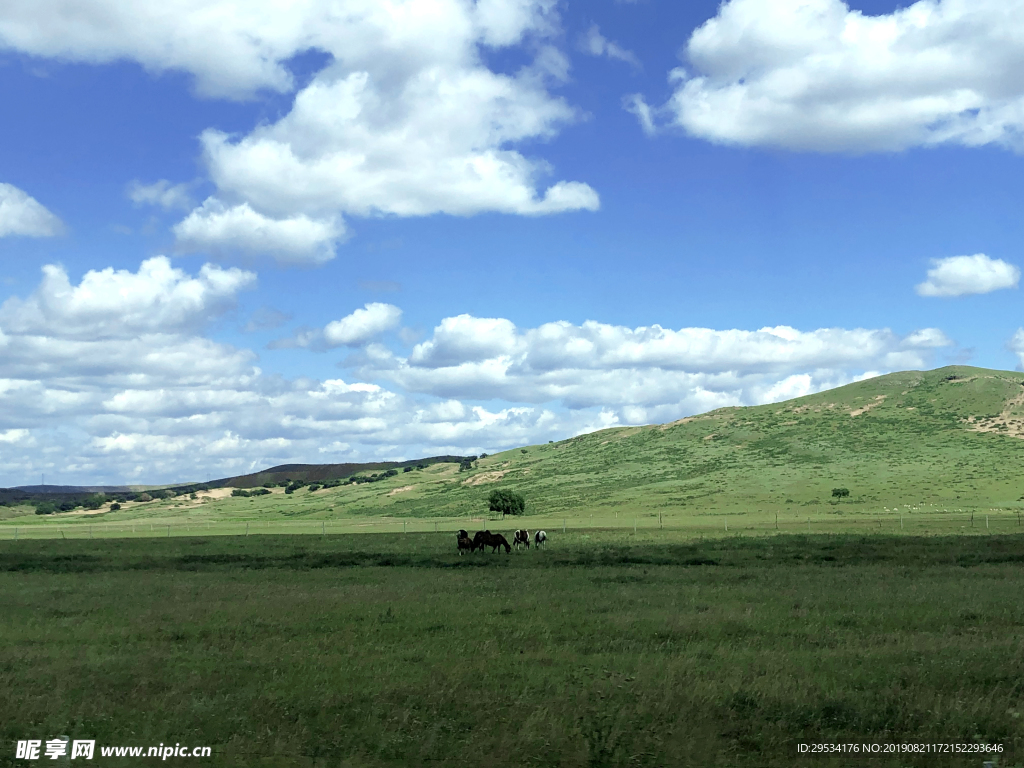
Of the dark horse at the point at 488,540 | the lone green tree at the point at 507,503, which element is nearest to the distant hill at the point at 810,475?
the lone green tree at the point at 507,503

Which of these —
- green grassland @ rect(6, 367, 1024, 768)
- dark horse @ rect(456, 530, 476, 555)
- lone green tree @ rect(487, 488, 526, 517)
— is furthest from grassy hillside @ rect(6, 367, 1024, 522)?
green grassland @ rect(6, 367, 1024, 768)

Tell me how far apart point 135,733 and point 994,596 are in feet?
84.4

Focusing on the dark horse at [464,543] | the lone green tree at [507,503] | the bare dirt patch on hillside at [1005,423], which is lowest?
the lone green tree at [507,503]

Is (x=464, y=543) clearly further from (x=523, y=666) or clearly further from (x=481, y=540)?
(x=523, y=666)

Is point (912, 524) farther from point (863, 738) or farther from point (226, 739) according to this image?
point (226, 739)

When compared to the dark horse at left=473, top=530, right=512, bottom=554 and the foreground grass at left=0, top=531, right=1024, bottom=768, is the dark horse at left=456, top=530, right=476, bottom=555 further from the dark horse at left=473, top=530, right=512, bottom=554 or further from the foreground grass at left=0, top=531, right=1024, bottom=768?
the foreground grass at left=0, top=531, right=1024, bottom=768

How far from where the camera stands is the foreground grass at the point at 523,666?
495 inches

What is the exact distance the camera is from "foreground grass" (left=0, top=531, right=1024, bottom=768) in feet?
41.3

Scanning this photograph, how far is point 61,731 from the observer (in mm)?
12750

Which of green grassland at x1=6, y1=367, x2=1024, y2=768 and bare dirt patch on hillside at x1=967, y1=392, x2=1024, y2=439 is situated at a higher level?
bare dirt patch on hillside at x1=967, y1=392, x2=1024, y2=439

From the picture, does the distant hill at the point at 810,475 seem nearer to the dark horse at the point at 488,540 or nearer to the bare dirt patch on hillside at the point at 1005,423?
the bare dirt patch on hillside at the point at 1005,423

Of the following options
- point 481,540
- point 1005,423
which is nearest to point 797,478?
point 1005,423

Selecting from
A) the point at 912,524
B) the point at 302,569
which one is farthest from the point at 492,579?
the point at 912,524

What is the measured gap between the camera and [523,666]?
17.0m
